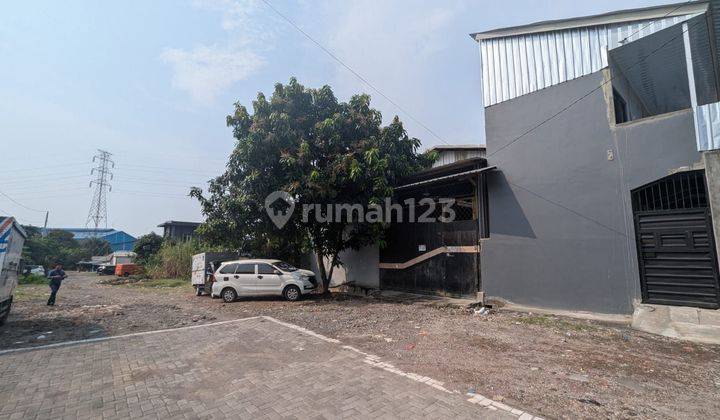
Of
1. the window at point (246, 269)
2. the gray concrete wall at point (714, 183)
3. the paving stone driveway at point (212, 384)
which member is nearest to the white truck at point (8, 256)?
the paving stone driveway at point (212, 384)

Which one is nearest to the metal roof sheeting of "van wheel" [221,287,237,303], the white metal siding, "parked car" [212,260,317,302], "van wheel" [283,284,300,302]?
the white metal siding

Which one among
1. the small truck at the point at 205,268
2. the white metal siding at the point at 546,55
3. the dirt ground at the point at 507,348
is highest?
the white metal siding at the point at 546,55

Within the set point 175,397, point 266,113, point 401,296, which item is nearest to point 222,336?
point 175,397

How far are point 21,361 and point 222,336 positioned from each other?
2.92 m

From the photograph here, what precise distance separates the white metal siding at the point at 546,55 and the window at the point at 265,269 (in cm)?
897

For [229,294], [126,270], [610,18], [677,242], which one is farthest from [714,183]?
[126,270]

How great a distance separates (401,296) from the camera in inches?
460

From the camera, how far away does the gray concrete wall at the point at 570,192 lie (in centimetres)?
745

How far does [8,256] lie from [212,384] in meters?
6.49

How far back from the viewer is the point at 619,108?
28.9 feet

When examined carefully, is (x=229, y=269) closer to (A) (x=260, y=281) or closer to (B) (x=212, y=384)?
(A) (x=260, y=281)

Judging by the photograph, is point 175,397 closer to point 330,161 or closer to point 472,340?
point 472,340

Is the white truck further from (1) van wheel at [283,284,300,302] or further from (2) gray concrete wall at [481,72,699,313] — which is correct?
(2) gray concrete wall at [481,72,699,313]

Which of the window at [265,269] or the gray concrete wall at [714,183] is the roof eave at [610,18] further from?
the window at [265,269]
